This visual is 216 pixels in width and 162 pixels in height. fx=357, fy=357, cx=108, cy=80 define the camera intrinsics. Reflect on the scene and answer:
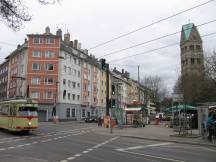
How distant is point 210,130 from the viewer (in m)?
22.6

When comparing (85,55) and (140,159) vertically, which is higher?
(85,55)

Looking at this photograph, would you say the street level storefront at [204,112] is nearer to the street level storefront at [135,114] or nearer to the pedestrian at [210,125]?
the pedestrian at [210,125]

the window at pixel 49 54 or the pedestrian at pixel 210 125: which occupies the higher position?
the window at pixel 49 54

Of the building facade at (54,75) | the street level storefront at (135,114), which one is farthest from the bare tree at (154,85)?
the street level storefront at (135,114)

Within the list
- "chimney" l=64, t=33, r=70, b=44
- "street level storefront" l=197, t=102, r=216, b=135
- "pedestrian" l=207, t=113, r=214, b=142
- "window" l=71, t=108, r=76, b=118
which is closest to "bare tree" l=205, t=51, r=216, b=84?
"street level storefront" l=197, t=102, r=216, b=135

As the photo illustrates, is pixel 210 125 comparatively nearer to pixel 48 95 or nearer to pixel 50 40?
pixel 48 95

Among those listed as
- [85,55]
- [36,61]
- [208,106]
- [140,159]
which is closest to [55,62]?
[36,61]

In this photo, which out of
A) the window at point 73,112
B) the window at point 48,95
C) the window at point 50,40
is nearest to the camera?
the window at point 48,95

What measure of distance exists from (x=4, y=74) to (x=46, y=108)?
3251 centimetres

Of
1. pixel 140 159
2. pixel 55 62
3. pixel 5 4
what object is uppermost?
pixel 55 62

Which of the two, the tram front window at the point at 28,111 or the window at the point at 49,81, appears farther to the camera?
the window at the point at 49,81

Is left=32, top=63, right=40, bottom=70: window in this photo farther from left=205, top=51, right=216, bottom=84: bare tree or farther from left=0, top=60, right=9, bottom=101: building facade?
left=205, top=51, right=216, bottom=84: bare tree

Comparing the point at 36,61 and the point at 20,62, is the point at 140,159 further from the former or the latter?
the point at 20,62

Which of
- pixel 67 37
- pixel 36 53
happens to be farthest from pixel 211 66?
pixel 67 37
